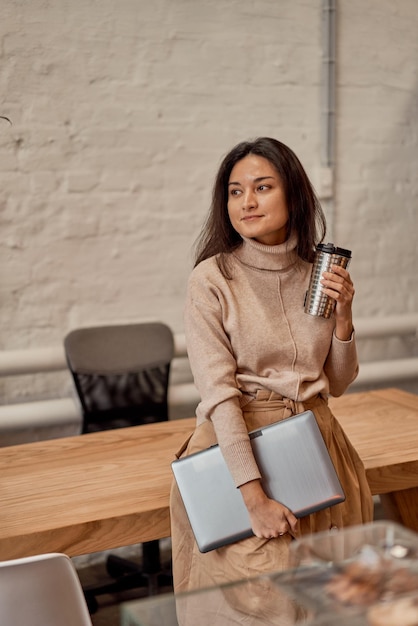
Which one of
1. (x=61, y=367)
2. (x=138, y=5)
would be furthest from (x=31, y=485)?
(x=138, y=5)

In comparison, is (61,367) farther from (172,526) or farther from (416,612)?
(416,612)

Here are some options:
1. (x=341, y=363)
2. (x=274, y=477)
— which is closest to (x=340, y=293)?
(x=341, y=363)

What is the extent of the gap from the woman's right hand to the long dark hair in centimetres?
56

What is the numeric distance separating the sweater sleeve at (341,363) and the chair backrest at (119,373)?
3.55 feet

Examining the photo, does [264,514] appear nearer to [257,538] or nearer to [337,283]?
[257,538]

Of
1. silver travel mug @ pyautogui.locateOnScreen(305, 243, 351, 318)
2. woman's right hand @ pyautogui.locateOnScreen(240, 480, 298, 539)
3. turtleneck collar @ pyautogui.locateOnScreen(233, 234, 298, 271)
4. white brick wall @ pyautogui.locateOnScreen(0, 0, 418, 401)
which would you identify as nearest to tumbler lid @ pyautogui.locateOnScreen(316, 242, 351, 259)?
silver travel mug @ pyautogui.locateOnScreen(305, 243, 351, 318)

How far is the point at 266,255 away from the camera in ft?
7.34

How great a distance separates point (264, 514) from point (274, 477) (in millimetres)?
99

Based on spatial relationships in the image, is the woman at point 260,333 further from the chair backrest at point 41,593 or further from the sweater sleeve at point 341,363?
the chair backrest at point 41,593

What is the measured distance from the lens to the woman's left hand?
2.12 meters

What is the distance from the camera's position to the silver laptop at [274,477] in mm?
2049

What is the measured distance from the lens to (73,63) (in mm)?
3547

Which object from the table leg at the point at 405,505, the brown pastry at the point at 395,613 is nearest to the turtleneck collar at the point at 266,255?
the table leg at the point at 405,505

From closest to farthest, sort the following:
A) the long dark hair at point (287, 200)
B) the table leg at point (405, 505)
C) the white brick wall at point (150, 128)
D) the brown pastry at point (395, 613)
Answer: the brown pastry at point (395, 613)
the long dark hair at point (287, 200)
the table leg at point (405, 505)
the white brick wall at point (150, 128)
